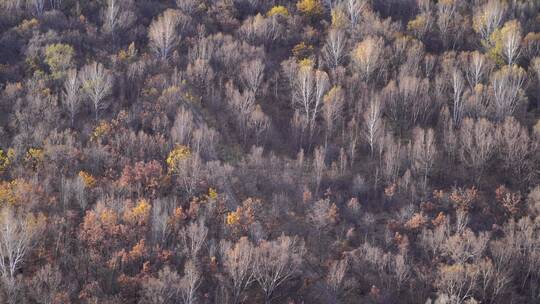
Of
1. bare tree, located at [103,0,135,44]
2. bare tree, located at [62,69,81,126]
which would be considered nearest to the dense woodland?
bare tree, located at [62,69,81,126]

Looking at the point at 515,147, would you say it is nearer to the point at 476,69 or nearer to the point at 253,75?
the point at 476,69

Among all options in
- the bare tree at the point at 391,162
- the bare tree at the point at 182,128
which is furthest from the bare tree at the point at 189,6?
the bare tree at the point at 391,162

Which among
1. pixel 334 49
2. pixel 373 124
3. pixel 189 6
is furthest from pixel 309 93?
pixel 189 6

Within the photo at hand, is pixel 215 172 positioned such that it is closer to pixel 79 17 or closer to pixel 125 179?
pixel 125 179

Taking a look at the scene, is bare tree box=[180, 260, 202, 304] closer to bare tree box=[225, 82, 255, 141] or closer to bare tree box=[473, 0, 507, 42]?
bare tree box=[225, 82, 255, 141]

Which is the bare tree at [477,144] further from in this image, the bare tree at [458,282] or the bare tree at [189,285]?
the bare tree at [189,285]

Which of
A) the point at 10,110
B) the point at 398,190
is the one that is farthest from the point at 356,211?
the point at 10,110

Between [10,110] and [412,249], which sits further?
[10,110]
